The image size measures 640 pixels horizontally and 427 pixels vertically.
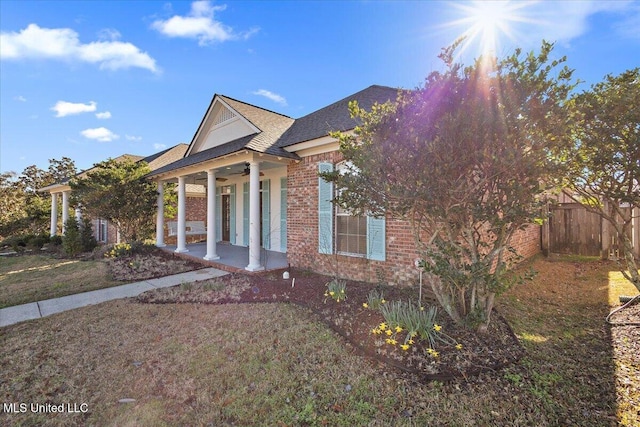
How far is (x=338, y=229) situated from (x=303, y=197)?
135 centimetres

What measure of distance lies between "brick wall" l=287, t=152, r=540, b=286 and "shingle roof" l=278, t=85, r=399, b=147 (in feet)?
2.09

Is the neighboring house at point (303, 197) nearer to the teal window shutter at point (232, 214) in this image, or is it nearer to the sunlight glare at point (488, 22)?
the teal window shutter at point (232, 214)

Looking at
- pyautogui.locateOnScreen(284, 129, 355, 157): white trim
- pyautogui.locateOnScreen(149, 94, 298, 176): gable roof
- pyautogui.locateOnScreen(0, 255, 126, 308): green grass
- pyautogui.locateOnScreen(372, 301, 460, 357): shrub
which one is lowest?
pyautogui.locateOnScreen(0, 255, 126, 308): green grass

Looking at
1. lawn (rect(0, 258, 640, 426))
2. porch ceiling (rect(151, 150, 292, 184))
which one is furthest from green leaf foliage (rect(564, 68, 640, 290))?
porch ceiling (rect(151, 150, 292, 184))

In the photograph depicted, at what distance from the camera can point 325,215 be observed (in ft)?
22.5

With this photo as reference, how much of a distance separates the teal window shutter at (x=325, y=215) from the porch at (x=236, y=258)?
4.81 ft

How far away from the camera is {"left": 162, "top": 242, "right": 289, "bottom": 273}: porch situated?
7684 mm

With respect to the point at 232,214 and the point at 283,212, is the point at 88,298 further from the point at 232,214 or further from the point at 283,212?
the point at 232,214

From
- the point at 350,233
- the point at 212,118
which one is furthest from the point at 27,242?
the point at 350,233

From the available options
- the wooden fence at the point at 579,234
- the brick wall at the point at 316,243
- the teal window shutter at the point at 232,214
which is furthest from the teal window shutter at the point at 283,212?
the wooden fence at the point at 579,234

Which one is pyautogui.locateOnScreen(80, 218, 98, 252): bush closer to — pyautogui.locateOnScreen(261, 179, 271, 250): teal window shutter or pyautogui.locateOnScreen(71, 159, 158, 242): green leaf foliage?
pyautogui.locateOnScreen(71, 159, 158, 242): green leaf foliage

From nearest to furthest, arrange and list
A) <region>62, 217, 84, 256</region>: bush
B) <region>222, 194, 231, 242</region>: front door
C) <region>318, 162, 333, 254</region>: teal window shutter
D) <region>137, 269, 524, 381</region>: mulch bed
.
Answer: <region>137, 269, 524, 381</region>: mulch bed, <region>318, 162, 333, 254</region>: teal window shutter, <region>62, 217, 84, 256</region>: bush, <region>222, 194, 231, 242</region>: front door

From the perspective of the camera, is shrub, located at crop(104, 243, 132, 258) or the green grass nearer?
the green grass

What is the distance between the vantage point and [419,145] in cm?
313
